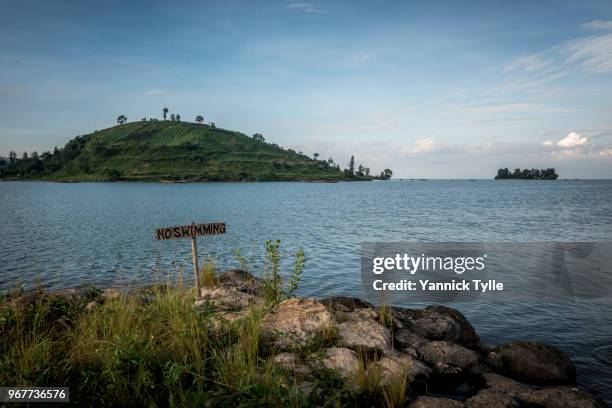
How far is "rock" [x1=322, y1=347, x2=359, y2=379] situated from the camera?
24.8 feet

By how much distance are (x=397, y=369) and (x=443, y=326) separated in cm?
372

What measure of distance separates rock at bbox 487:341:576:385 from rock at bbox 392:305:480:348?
4.10 ft

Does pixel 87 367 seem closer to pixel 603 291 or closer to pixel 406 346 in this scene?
pixel 406 346

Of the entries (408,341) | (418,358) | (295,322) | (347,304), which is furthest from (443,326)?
(295,322)

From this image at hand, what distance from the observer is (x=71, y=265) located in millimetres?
22125

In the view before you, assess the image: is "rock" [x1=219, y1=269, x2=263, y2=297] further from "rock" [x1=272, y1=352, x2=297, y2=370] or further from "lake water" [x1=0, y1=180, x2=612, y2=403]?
"rock" [x1=272, y1=352, x2=297, y2=370]

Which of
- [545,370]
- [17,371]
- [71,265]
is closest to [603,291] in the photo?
[545,370]

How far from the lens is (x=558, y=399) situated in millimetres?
7371

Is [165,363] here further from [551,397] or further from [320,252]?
[320,252]

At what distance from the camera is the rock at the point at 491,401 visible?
7.14 m

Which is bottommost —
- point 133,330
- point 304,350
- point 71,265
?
point 71,265

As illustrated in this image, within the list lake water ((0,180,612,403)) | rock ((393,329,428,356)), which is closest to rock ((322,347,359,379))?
rock ((393,329,428,356))

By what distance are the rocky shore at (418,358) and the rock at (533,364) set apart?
2 centimetres

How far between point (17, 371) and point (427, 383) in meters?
7.77
